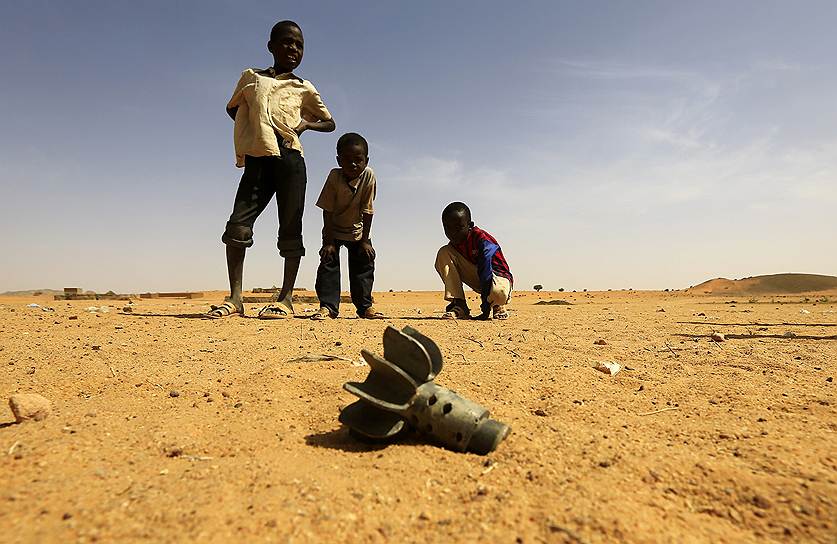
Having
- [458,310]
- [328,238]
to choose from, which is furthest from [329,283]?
[458,310]

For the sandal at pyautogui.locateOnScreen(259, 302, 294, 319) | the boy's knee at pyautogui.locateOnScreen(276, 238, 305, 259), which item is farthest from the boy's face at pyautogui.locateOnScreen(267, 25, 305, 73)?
the sandal at pyautogui.locateOnScreen(259, 302, 294, 319)

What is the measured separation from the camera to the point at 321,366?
2.75 meters

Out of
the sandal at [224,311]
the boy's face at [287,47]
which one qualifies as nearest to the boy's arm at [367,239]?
the sandal at [224,311]

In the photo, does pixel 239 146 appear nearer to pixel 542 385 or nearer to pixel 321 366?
pixel 321 366

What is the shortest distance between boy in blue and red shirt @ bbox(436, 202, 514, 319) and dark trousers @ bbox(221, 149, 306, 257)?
1883 mm

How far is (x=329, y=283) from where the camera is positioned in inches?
223

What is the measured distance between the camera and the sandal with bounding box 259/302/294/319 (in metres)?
5.00

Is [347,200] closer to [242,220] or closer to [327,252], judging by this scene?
[327,252]

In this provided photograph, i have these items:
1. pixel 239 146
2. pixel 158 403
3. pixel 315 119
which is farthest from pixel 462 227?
pixel 158 403

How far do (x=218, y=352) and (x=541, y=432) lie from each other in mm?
2193

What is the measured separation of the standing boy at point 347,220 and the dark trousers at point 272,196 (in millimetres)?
401

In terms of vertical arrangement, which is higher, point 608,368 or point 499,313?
point 499,313

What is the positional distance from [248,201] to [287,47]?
5.11 ft

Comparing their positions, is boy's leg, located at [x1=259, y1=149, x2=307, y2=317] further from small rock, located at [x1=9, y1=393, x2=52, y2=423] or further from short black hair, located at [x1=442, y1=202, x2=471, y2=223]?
small rock, located at [x1=9, y1=393, x2=52, y2=423]
